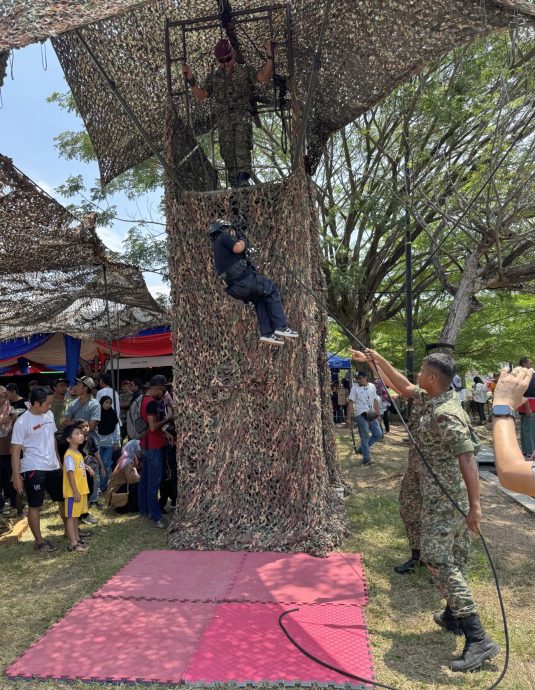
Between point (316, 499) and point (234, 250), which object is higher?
point (234, 250)

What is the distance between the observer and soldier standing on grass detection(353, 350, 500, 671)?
331 centimetres

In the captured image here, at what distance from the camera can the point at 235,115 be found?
6.47 m

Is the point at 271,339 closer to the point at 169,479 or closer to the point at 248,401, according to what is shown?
the point at 248,401

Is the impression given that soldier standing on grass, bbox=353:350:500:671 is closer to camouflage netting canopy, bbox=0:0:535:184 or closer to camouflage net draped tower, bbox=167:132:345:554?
camouflage net draped tower, bbox=167:132:345:554

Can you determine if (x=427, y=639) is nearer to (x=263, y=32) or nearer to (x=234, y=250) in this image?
(x=234, y=250)

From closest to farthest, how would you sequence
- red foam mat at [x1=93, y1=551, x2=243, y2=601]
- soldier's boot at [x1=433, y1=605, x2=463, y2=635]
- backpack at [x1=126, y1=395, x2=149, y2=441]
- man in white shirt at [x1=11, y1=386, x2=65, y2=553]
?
soldier's boot at [x1=433, y1=605, x2=463, y2=635] → red foam mat at [x1=93, y1=551, x2=243, y2=601] → man in white shirt at [x1=11, y1=386, x2=65, y2=553] → backpack at [x1=126, y1=395, x2=149, y2=441]

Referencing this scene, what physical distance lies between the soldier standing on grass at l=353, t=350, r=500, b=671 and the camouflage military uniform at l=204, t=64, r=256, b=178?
11.6 feet

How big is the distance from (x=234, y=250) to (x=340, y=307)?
10.6 m

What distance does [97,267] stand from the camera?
8617 mm

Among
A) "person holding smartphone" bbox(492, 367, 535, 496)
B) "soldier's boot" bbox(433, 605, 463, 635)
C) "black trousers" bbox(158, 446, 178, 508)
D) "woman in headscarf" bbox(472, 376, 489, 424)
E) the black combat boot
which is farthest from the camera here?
"woman in headscarf" bbox(472, 376, 489, 424)

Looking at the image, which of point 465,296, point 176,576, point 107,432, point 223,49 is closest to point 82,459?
point 176,576

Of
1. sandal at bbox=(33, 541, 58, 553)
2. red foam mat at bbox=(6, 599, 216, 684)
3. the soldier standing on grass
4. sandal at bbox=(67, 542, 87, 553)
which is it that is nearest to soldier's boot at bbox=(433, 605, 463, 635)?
the soldier standing on grass

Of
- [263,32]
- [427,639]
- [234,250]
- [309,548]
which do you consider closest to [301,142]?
[234,250]

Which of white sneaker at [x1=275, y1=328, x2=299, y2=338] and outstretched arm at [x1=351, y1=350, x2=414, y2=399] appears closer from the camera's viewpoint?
outstretched arm at [x1=351, y1=350, x2=414, y2=399]
